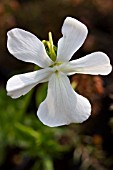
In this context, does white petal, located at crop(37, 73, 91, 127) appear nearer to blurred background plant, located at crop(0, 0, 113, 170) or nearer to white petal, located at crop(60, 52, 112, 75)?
white petal, located at crop(60, 52, 112, 75)

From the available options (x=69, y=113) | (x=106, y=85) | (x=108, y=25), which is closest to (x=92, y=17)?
(x=108, y=25)

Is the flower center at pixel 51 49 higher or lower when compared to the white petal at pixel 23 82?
higher

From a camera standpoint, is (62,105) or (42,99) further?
(42,99)

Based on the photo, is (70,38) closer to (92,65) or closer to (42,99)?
(92,65)

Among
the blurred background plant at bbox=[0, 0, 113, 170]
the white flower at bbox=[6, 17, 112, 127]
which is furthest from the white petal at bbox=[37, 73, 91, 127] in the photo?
the blurred background plant at bbox=[0, 0, 113, 170]

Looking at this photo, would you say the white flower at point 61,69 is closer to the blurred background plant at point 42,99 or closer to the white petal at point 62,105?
the white petal at point 62,105

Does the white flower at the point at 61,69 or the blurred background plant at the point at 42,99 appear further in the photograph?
the blurred background plant at the point at 42,99

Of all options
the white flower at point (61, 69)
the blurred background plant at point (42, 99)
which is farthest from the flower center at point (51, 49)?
the blurred background plant at point (42, 99)

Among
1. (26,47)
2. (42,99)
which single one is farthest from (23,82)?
(42,99)
